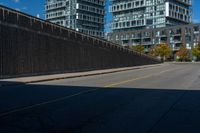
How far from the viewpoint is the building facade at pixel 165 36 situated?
13575 centimetres

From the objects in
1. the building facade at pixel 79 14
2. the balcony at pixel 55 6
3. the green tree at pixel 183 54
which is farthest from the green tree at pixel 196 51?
the balcony at pixel 55 6

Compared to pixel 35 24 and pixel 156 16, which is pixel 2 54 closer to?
pixel 35 24

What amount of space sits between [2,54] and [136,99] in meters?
16.3

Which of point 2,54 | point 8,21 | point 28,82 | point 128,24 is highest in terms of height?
point 128,24

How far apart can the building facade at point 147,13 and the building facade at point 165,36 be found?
9241 mm

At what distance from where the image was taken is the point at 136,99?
13.4 m

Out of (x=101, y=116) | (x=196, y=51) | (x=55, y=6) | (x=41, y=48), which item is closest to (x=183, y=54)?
(x=196, y=51)

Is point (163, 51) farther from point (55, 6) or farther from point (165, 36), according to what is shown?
point (55, 6)

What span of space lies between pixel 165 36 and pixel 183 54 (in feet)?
50.6

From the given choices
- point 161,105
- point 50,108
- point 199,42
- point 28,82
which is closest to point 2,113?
point 50,108

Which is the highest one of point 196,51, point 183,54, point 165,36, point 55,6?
point 55,6

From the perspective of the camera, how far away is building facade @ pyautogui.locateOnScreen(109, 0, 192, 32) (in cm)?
15712

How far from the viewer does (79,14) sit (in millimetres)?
168375

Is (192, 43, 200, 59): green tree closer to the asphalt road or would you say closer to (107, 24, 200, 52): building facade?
(107, 24, 200, 52): building facade
